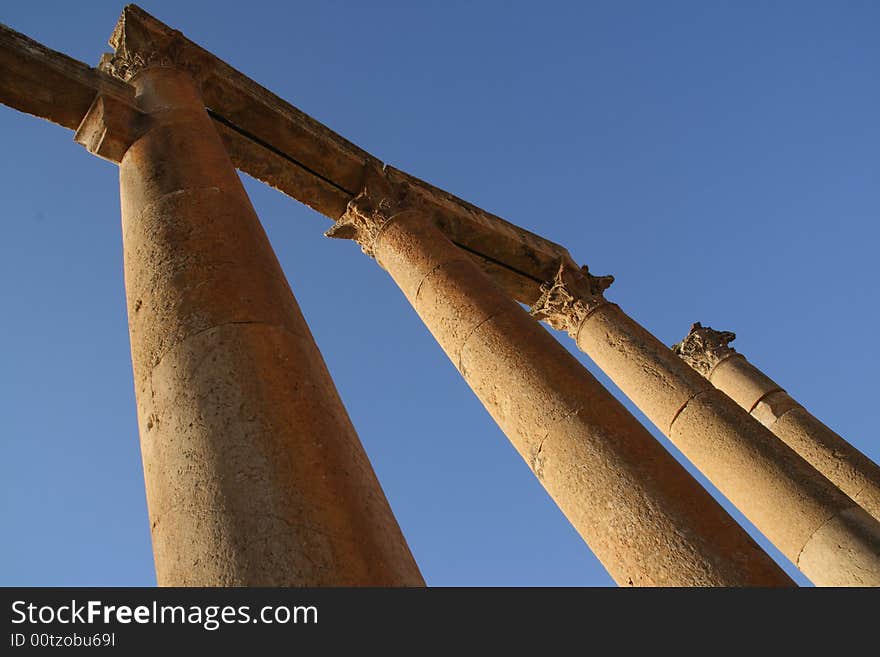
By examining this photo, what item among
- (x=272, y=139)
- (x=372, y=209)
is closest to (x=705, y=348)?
(x=372, y=209)

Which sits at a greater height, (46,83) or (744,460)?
(46,83)

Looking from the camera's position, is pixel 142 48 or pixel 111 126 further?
pixel 142 48

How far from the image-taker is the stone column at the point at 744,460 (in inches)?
554

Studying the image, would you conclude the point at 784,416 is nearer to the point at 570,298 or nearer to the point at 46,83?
→ the point at 570,298

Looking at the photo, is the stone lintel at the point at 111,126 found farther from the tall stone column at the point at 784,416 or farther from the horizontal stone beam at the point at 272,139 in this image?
the tall stone column at the point at 784,416

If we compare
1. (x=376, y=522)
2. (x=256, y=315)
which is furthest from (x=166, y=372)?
(x=376, y=522)

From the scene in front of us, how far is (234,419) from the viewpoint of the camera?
7.55 metres

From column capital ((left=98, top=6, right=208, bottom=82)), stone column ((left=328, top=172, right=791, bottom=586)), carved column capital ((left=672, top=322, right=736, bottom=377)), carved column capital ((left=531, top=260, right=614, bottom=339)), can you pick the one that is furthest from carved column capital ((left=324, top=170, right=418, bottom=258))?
carved column capital ((left=672, top=322, right=736, bottom=377))

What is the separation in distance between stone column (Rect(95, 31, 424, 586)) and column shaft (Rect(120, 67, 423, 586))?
0.02m

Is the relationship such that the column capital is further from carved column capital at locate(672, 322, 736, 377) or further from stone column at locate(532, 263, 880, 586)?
carved column capital at locate(672, 322, 736, 377)

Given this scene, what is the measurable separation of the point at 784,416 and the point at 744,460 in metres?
6.93

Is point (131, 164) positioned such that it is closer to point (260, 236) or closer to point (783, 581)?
point (260, 236)

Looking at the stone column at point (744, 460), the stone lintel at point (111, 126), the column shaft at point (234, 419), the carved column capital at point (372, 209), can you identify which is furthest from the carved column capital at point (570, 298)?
the stone lintel at point (111, 126)

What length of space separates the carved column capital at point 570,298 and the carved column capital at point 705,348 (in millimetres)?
4496
